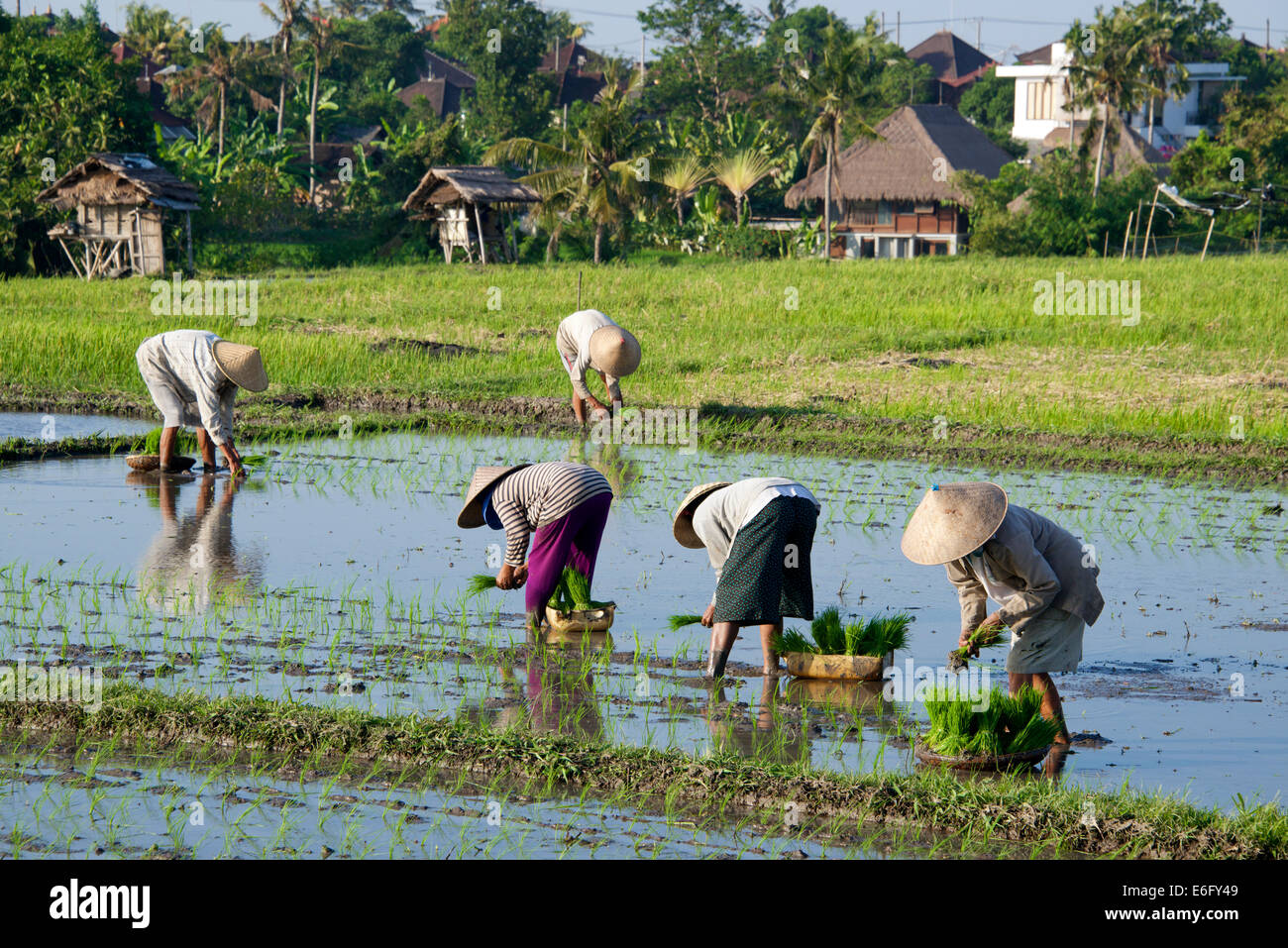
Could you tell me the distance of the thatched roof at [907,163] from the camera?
1281 inches

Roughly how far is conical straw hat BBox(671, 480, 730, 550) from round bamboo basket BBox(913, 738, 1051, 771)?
4.31 feet

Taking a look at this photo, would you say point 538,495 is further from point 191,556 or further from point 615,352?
point 615,352

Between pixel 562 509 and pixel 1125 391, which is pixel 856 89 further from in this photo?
pixel 562 509

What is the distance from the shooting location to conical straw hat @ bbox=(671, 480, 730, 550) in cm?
523

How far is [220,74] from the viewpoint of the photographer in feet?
115

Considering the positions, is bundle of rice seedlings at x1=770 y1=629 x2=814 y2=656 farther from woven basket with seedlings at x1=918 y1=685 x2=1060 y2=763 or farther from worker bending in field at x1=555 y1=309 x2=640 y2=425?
worker bending in field at x1=555 y1=309 x2=640 y2=425

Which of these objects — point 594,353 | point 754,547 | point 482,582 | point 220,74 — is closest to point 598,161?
point 220,74

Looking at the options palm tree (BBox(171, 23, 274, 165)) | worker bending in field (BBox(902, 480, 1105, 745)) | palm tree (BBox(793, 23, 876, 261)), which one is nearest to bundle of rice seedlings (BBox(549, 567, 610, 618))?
worker bending in field (BBox(902, 480, 1105, 745))

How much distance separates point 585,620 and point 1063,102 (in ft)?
135

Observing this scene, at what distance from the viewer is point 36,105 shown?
25344mm

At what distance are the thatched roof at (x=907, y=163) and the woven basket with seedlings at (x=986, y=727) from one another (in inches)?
1119

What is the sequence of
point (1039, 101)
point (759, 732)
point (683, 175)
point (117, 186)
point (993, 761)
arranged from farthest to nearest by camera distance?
point (1039, 101) < point (683, 175) < point (117, 186) < point (759, 732) < point (993, 761)

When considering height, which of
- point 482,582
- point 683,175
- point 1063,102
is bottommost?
point 482,582
